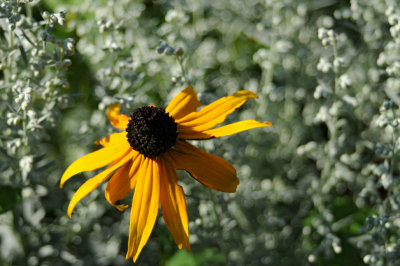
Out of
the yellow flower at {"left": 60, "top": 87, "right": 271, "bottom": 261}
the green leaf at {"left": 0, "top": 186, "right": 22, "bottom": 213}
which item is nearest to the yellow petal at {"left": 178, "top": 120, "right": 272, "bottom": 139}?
the yellow flower at {"left": 60, "top": 87, "right": 271, "bottom": 261}

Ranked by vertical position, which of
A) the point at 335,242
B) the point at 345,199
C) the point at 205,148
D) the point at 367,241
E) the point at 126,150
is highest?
the point at 126,150

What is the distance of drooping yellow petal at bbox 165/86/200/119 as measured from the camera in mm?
1967

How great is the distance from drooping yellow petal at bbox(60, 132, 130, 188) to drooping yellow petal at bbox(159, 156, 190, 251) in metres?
0.19

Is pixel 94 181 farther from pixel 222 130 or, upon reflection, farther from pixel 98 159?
pixel 222 130

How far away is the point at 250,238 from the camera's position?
2.54 meters

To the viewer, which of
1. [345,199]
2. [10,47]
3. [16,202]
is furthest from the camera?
[345,199]

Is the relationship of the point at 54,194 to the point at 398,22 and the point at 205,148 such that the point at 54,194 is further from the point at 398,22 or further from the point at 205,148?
the point at 398,22

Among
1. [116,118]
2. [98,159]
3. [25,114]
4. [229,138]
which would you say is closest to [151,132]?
[98,159]

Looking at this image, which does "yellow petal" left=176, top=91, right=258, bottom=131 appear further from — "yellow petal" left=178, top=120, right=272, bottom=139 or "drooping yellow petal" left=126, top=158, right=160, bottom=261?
"drooping yellow petal" left=126, top=158, right=160, bottom=261

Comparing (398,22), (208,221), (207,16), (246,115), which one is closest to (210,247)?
(208,221)

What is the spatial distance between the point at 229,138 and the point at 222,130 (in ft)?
2.59

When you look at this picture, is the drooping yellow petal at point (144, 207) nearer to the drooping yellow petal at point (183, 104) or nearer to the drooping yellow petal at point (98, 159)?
the drooping yellow petal at point (98, 159)

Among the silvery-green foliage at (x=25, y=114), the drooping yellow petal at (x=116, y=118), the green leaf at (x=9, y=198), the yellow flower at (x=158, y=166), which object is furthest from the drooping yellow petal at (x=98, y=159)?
the green leaf at (x=9, y=198)

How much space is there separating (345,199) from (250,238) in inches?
29.0
